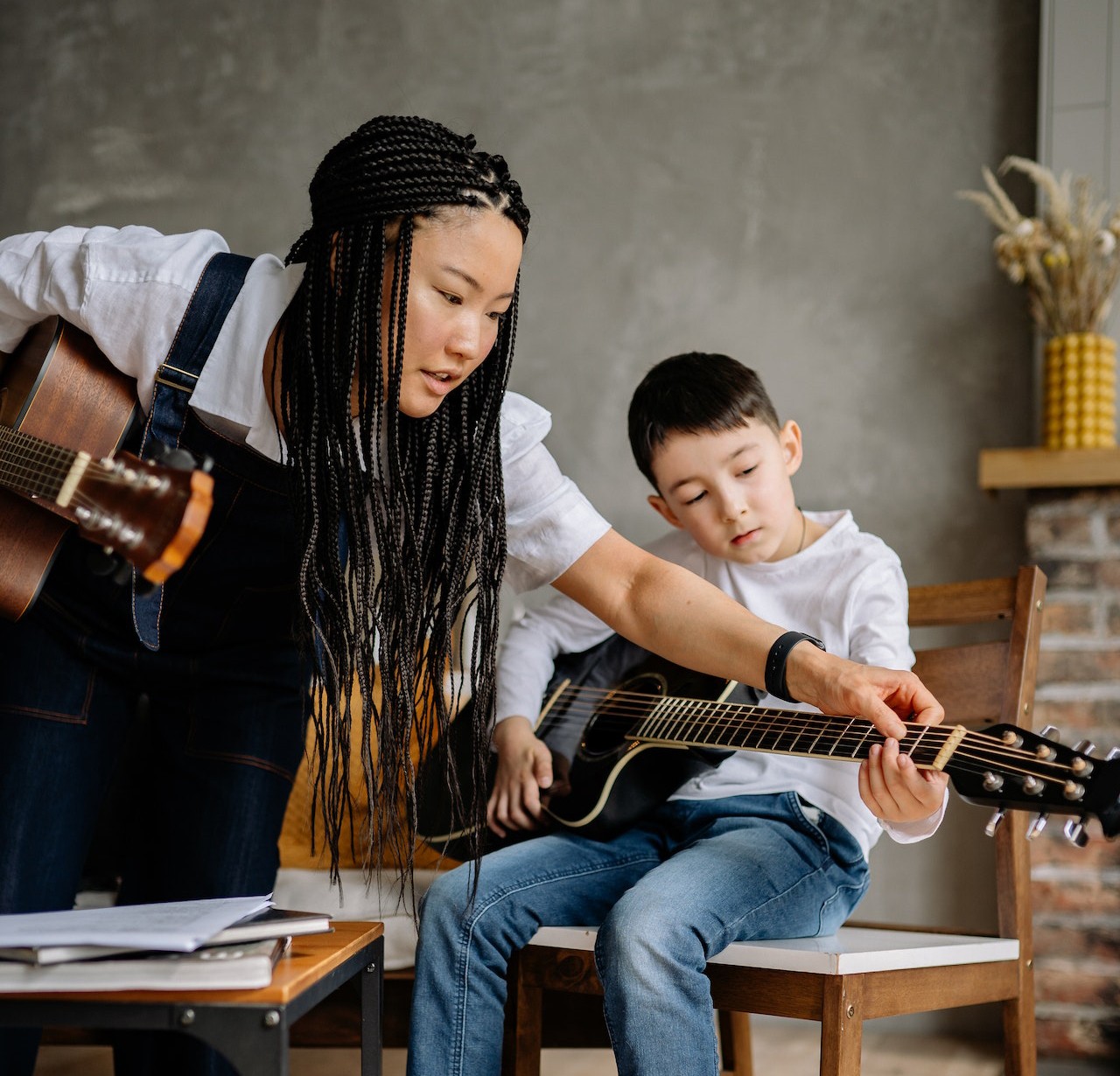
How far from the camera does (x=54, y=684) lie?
110 cm

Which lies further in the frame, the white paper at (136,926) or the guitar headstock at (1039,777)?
the guitar headstock at (1039,777)

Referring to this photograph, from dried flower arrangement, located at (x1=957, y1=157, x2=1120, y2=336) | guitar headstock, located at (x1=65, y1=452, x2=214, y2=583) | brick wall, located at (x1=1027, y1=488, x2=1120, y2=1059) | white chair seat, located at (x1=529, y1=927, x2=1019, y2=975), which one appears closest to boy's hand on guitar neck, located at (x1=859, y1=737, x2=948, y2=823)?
white chair seat, located at (x1=529, y1=927, x2=1019, y2=975)

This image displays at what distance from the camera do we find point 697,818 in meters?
1.35

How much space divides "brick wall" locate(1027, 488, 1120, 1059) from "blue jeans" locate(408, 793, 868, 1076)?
666 millimetres

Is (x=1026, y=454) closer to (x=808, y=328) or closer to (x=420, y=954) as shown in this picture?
(x=808, y=328)

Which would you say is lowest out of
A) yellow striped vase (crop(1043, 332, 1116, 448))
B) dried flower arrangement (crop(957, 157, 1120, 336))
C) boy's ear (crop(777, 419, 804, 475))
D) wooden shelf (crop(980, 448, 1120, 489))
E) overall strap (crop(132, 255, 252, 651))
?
overall strap (crop(132, 255, 252, 651))

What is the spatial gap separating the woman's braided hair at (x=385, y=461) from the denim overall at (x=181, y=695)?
0.25 ft

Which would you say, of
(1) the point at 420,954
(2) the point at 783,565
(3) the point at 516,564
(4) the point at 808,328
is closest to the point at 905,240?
(4) the point at 808,328

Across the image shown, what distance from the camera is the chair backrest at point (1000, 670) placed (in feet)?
4.43

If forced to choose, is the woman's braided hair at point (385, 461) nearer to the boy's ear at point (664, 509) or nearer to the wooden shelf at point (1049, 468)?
the boy's ear at point (664, 509)

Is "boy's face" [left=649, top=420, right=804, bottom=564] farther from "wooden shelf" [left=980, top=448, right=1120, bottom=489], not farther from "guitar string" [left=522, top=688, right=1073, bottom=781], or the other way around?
"wooden shelf" [left=980, top=448, right=1120, bottom=489]

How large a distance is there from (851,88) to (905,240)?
1.11 ft

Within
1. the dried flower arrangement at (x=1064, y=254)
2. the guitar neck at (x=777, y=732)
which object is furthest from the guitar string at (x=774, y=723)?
the dried flower arrangement at (x=1064, y=254)

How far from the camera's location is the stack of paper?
69 cm
